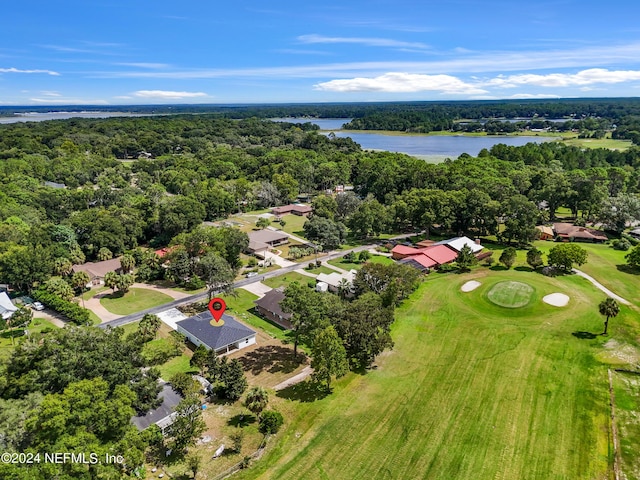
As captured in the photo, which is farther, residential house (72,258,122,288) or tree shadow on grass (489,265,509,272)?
tree shadow on grass (489,265,509,272)

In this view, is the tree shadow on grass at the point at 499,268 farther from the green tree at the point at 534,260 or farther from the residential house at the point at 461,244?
the residential house at the point at 461,244

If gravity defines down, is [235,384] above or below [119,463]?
below

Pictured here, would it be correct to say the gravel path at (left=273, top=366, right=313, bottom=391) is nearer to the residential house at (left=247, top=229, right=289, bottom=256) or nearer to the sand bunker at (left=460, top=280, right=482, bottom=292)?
the sand bunker at (left=460, top=280, right=482, bottom=292)

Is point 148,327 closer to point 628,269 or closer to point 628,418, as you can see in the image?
point 628,418

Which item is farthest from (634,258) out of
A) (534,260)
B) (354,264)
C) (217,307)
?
(217,307)

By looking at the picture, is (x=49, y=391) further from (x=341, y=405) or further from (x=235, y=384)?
(x=341, y=405)

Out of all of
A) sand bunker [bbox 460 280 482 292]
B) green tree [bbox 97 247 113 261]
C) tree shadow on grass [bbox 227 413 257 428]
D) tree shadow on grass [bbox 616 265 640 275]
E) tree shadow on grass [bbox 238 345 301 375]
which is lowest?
tree shadow on grass [bbox 238 345 301 375]

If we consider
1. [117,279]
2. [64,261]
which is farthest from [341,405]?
[64,261]

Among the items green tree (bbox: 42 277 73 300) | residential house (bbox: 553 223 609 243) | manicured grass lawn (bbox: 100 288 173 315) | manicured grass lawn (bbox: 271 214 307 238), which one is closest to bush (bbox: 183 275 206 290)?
manicured grass lawn (bbox: 100 288 173 315)
